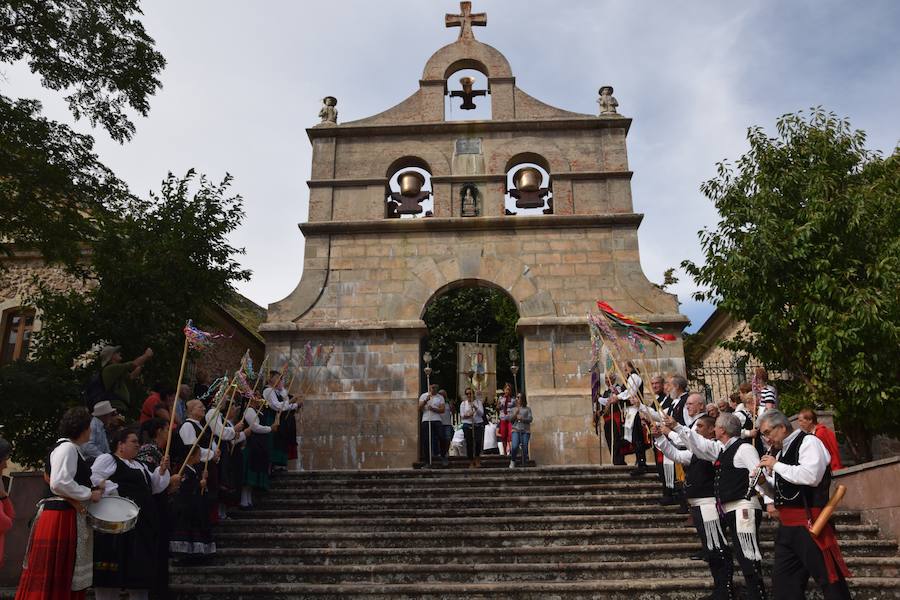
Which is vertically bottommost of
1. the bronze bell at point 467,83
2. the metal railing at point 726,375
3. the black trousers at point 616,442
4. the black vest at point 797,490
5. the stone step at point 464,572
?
the stone step at point 464,572

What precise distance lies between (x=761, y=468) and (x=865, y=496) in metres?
3.98

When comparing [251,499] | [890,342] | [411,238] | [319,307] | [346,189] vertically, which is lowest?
[251,499]

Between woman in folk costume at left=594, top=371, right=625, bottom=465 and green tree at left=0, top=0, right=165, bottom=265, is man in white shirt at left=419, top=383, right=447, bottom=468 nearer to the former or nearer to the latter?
woman in folk costume at left=594, top=371, right=625, bottom=465

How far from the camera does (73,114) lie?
39.1 feet

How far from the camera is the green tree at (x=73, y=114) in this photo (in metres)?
10.6

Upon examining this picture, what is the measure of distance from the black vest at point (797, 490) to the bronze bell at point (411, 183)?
11.2 m

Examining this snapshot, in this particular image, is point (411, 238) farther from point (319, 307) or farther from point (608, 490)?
point (608, 490)

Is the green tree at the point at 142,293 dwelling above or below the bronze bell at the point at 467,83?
below

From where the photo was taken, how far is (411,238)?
14.9m

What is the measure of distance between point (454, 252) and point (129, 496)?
378 inches

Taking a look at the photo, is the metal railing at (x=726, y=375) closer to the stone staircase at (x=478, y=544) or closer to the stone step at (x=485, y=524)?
the stone step at (x=485, y=524)

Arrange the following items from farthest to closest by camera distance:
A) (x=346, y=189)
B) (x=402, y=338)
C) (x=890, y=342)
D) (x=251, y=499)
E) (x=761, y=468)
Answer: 1. (x=346, y=189)
2. (x=402, y=338)
3. (x=890, y=342)
4. (x=251, y=499)
5. (x=761, y=468)

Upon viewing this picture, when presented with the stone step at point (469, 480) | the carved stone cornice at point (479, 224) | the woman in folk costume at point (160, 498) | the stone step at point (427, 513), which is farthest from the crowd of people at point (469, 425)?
the woman in folk costume at point (160, 498)

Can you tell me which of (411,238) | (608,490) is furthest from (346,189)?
(608,490)
